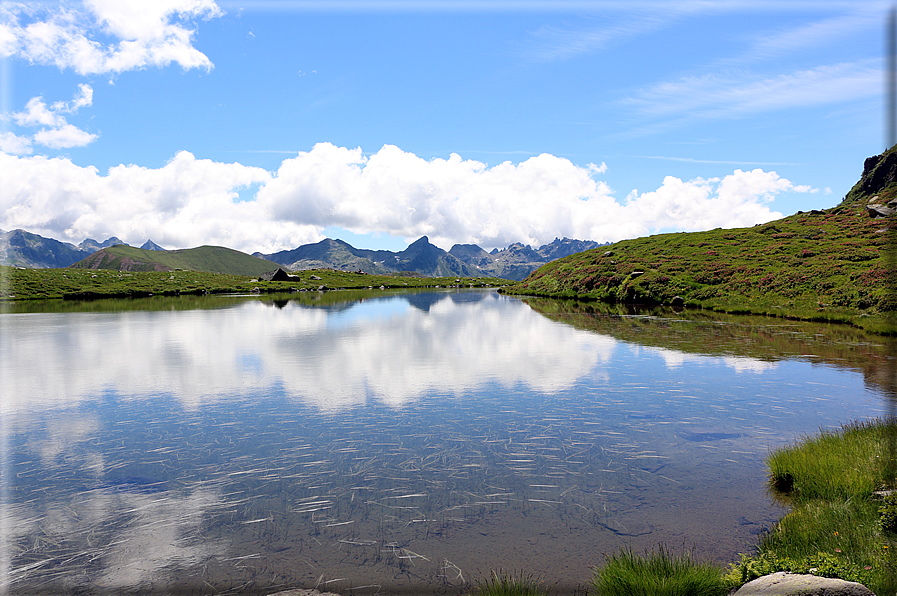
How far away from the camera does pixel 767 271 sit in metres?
66.8

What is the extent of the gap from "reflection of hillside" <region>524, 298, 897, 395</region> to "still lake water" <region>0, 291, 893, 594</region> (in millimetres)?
473

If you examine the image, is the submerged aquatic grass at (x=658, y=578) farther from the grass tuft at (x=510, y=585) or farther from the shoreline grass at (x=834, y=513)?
the grass tuft at (x=510, y=585)

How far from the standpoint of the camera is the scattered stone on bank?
19.5 feet

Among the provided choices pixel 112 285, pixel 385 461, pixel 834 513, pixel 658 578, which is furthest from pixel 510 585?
pixel 112 285

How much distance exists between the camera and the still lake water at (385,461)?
27.3 ft

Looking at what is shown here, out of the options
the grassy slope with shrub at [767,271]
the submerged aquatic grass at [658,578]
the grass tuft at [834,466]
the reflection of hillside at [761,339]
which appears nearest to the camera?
the submerged aquatic grass at [658,578]

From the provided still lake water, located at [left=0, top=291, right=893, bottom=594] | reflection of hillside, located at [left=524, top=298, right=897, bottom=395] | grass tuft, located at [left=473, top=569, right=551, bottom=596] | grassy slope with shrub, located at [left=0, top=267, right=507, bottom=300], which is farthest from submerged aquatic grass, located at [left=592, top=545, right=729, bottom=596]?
grassy slope with shrub, located at [left=0, top=267, right=507, bottom=300]

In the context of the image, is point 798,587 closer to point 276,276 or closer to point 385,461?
point 385,461

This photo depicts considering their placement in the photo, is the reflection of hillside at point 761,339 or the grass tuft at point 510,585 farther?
the reflection of hillside at point 761,339

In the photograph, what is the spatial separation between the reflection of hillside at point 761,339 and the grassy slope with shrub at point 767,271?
4853 millimetres

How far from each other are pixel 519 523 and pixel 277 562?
478 cm

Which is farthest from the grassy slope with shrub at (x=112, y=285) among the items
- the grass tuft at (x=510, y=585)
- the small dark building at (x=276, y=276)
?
the grass tuft at (x=510, y=585)

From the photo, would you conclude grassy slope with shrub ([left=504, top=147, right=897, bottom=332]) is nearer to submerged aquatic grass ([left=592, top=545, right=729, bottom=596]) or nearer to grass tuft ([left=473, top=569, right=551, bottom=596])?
submerged aquatic grass ([left=592, top=545, right=729, bottom=596])

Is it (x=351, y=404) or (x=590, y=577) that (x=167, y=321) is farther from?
(x=590, y=577)
